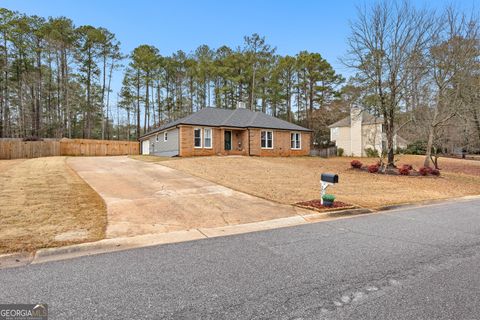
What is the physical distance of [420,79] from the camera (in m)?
16.8

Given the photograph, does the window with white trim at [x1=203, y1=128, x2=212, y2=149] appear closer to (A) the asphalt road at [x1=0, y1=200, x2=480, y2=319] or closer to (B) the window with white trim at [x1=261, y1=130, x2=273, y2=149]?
(B) the window with white trim at [x1=261, y1=130, x2=273, y2=149]

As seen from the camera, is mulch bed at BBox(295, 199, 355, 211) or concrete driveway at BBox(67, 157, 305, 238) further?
mulch bed at BBox(295, 199, 355, 211)

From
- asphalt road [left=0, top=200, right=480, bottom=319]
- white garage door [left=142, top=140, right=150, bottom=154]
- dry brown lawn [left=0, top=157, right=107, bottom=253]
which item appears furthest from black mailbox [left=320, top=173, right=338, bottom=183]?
white garage door [left=142, top=140, right=150, bottom=154]

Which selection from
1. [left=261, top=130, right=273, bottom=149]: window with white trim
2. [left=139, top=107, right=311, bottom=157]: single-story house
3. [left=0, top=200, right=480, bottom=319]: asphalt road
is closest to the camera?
[left=0, top=200, right=480, bottom=319]: asphalt road

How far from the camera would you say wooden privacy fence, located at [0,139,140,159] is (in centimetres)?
2295

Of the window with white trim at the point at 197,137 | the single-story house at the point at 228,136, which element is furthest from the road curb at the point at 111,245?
the window with white trim at the point at 197,137

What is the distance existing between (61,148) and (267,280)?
95.6 ft

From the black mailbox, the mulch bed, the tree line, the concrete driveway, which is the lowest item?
the mulch bed

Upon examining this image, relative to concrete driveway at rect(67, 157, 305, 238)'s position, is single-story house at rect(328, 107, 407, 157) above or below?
above

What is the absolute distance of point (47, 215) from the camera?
18.6 feet

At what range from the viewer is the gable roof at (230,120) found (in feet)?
71.3

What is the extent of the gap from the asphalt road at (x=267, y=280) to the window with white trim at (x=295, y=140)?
21.3 m

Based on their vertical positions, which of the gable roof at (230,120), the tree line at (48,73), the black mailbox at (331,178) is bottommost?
the black mailbox at (331,178)

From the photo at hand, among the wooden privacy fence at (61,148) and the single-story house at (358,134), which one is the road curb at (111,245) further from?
the single-story house at (358,134)
